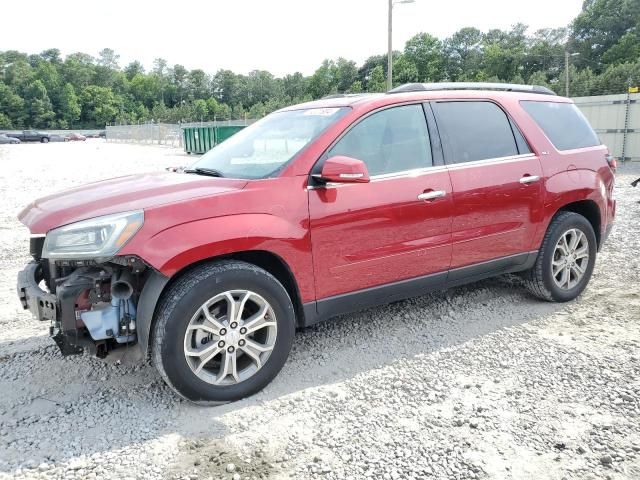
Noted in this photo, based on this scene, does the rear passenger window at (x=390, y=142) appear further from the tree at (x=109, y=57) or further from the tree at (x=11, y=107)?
the tree at (x=109, y=57)

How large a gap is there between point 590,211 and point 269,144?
3.06 meters

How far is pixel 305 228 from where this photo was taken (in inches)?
129

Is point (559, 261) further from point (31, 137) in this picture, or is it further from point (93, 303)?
point (31, 137)

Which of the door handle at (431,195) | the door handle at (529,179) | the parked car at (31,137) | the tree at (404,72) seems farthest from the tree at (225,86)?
the door handle at (431,195)

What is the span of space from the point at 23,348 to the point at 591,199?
4.81 metres

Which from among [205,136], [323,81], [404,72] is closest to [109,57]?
[323,81]

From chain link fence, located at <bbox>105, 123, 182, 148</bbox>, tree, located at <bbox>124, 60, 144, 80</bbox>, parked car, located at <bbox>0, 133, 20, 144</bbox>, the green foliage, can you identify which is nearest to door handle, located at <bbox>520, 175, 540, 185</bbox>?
chain link fence, located at <bbox>105, 123, 182, 148</bbox>

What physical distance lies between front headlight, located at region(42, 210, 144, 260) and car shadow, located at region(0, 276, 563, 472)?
3.09 ft

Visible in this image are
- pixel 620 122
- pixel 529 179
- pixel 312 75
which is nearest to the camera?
pixel 529 179

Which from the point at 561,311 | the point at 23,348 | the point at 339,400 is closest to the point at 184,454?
the point at 339,400

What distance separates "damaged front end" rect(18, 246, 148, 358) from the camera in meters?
2.86

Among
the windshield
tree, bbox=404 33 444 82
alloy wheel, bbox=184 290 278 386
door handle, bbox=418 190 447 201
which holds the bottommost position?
alloy wheel, bbox=184 290 278 386

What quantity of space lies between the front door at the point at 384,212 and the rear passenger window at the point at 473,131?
192 millimetres

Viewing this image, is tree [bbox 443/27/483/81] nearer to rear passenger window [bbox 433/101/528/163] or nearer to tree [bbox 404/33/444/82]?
tree [bbox 404/33/444/82]
